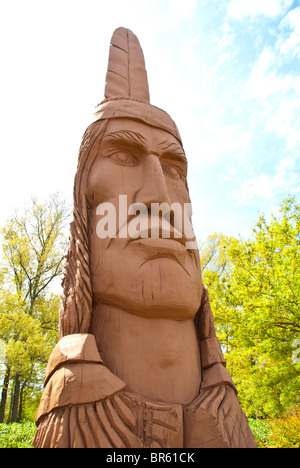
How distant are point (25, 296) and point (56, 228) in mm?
2611

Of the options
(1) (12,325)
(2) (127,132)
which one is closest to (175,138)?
(2) (127,132)

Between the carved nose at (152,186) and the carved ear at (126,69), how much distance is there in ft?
3.64

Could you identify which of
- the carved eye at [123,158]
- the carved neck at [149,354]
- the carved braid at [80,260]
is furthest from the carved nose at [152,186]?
the carved neck at [149,354]

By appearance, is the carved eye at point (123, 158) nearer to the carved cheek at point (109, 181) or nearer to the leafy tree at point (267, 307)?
the carved cheek at point (109, 181)

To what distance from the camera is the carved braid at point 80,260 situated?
1.99 metres

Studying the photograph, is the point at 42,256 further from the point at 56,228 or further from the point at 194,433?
the point at 194,433

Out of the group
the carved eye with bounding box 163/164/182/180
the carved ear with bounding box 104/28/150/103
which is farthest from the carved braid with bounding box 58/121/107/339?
the carved ear with bounding box 104/28/150/103

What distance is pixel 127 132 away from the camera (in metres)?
2.54

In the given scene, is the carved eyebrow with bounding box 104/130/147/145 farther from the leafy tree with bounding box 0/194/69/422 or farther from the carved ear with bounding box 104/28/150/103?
the leafy tree with bounding box 0/194/69/422

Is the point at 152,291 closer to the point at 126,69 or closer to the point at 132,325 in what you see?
the point at 132,325

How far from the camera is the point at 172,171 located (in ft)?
9.47

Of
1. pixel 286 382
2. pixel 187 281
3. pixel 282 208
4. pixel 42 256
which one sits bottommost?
pixel 286 382
